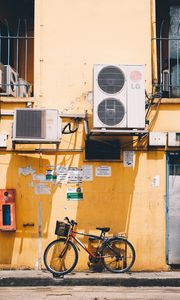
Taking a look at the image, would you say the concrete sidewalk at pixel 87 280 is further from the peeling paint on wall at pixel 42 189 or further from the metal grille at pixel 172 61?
the metal grille at pixel 172 61

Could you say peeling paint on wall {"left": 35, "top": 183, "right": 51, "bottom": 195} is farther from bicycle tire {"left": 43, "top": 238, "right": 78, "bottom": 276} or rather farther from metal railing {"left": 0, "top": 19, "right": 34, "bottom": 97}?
metal railing {"left": 0, "top": 19, "right": 34, "bottom": 97}

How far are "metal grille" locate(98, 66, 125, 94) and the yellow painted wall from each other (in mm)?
931

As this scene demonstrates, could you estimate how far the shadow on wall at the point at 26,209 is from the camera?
9891mm

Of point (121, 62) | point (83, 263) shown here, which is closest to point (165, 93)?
point (121, 62)

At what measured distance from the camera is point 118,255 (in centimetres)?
982

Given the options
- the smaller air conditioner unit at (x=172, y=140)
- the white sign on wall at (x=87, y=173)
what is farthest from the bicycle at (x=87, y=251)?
the smaller air conditioner unit at (x=172, y=140)

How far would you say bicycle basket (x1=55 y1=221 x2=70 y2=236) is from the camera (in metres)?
9.65

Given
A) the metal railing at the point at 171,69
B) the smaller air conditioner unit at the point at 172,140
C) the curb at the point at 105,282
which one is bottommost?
the curb at the point at 105,282

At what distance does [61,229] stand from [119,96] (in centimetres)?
281

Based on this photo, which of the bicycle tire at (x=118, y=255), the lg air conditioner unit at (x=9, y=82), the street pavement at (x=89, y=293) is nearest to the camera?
the street pavement at (x=89, y=293)

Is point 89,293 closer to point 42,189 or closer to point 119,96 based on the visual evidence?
point 42,189

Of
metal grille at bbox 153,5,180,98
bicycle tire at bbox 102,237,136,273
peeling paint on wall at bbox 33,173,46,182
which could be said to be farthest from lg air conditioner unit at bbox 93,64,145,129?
bicycle tire at bbox 102,237,136,273

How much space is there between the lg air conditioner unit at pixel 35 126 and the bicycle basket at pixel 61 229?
64.1 inches

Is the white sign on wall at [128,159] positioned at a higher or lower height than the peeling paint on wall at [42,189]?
higher
